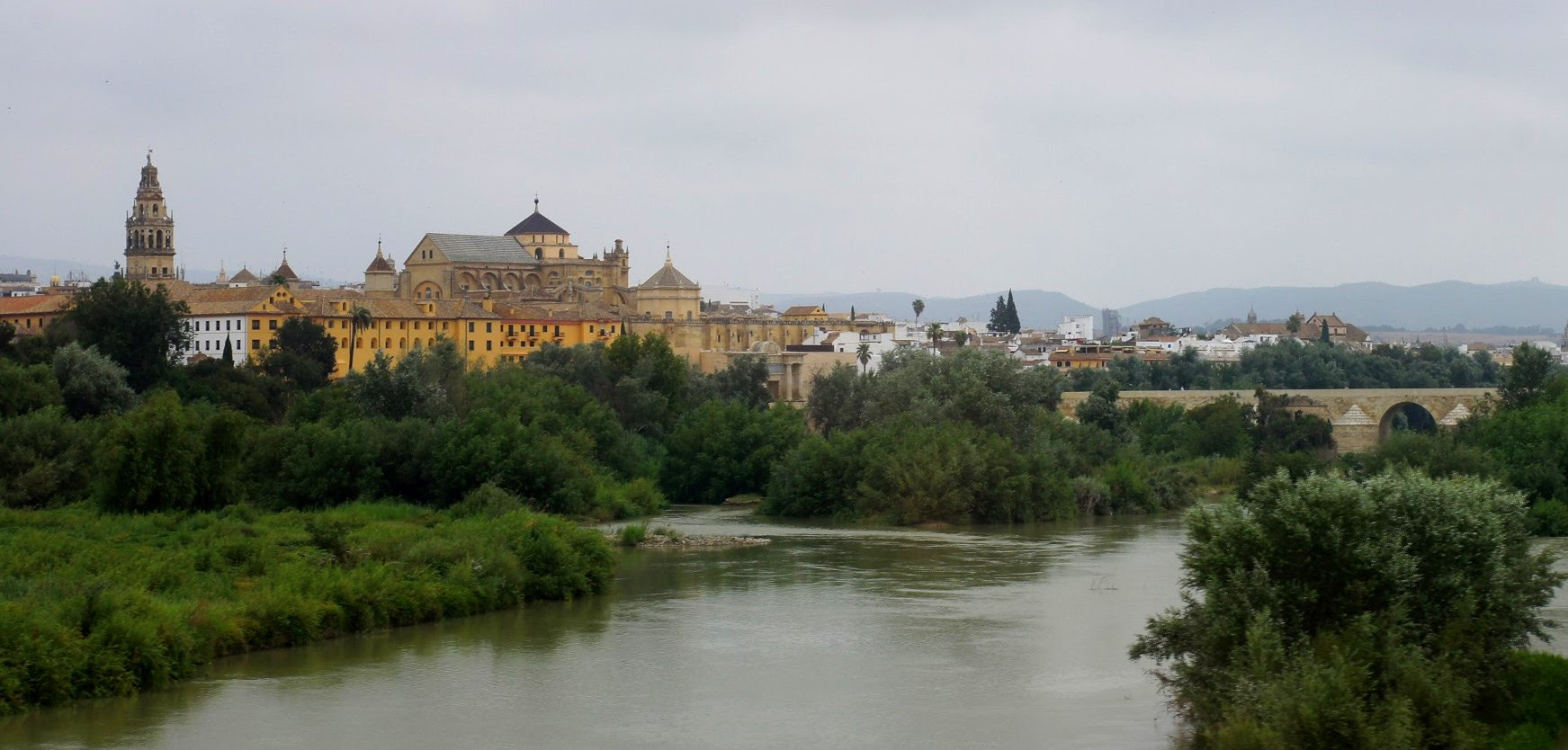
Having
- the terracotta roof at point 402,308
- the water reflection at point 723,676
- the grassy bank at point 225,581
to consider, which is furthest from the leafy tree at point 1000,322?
the water reflection at point 723,676

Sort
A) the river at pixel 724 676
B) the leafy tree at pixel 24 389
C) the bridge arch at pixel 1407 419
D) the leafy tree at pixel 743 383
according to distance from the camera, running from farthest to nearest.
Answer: the bridge arch at pixel 1407 419, the leafy tree at pixel 743 383, the leafy tree at pixel 24 389, the river at pixel 724 676

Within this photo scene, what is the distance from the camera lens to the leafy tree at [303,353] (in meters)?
40.3

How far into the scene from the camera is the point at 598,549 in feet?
68.1

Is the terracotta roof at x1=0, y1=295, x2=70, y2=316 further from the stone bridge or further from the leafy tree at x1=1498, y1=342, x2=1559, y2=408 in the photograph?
the leafy tree at x1=1498, y1=342, x2=1559, y2=408

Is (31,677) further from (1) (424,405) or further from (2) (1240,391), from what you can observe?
(2) (1240,391)

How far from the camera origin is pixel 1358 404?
47875 mm

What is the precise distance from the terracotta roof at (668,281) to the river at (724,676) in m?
39.6

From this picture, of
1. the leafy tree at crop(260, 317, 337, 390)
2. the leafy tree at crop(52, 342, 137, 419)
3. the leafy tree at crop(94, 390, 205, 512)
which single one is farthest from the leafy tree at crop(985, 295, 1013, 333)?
the leafy tree at crop(94, 390, 205, 512)

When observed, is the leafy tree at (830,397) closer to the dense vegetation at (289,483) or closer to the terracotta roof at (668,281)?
the dense vegetation at (289,483)

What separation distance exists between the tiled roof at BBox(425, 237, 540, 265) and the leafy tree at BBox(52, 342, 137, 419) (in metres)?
29.0

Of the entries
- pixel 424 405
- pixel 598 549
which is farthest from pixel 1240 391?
pixel 598 549

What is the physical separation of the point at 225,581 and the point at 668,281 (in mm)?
44385

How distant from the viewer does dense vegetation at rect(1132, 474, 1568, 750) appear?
11.9 meters

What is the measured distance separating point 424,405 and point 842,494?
7007 mm
